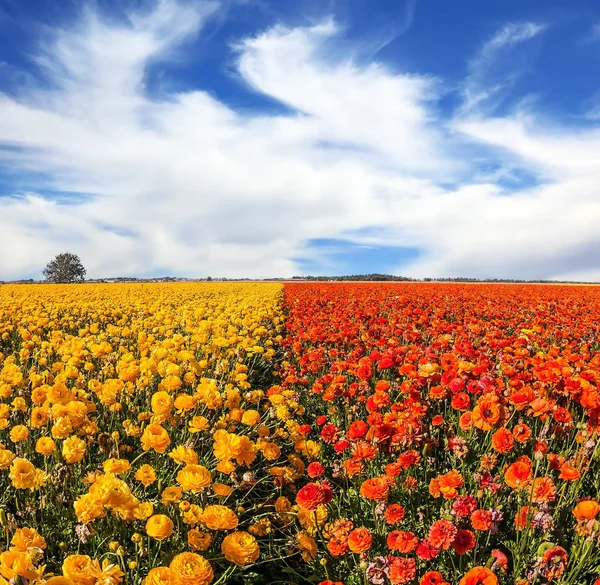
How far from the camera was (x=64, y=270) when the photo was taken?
82938 mm

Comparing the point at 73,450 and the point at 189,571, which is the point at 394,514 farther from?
the point at 73,450

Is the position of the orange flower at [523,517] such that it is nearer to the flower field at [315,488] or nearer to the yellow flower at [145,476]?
the flower field at [315,488]

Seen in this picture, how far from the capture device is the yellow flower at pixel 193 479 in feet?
7.99

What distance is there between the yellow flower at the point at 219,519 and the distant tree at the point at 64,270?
291 ft

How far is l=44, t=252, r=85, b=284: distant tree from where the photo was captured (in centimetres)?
8262

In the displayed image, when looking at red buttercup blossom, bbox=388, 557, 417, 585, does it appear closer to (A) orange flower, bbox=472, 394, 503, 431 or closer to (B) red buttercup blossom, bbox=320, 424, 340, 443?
(A) orange flower, bbox=472, 394, 503, 431

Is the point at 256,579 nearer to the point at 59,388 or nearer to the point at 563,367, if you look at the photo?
the point at 59,388

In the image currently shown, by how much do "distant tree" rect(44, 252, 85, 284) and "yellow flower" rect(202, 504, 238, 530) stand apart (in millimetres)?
88737

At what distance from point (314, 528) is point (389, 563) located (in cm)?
84

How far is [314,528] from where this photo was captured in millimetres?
3053

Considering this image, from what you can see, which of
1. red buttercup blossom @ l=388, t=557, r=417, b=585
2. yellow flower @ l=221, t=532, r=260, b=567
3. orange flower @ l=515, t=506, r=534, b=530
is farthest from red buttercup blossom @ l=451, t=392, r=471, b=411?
yellow flower @ l=221, t=532, r=260, b=567

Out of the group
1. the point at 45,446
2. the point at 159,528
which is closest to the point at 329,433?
the point at 159,528

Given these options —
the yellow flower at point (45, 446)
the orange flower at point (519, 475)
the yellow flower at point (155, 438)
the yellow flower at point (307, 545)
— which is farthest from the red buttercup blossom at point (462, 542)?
the yellow flower at point (45, 446)

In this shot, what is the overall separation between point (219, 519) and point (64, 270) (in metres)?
91.3
